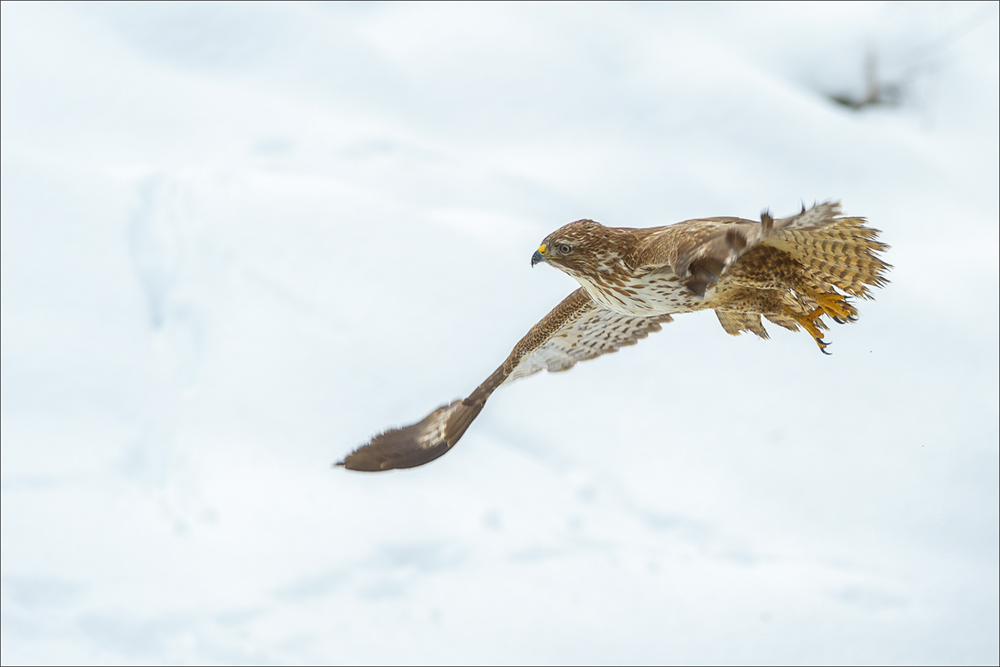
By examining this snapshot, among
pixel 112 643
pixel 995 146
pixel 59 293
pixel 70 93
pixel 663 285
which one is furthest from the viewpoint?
pixel 995 146

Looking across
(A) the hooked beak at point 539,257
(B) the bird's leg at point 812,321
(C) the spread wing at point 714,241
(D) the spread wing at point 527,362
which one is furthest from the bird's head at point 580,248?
(B) the bird's leg at point 812,321

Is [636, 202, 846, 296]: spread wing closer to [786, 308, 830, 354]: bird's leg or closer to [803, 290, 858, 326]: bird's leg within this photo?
[803, 290, 858, 326]: bird's leg

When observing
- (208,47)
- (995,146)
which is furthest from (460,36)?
(995,146)

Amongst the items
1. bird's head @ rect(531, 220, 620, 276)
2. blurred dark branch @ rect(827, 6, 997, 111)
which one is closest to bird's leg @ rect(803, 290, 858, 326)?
bird's head @ rect(531, 220, 620, 276)

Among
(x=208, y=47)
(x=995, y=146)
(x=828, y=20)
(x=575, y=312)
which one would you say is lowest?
(x=575, y=312)

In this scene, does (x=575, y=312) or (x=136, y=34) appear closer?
(x=575, y=312)

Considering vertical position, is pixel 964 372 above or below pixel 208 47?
below

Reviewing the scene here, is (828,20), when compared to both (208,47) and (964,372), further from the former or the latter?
(208,47)

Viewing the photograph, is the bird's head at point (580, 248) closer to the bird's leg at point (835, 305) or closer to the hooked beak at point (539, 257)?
the hooked beak at point (539, 257)
